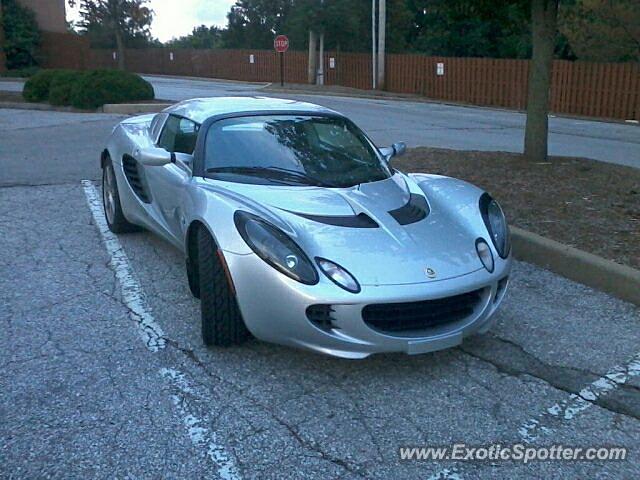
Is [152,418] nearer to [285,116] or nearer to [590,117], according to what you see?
[285,116]

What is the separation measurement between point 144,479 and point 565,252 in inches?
149

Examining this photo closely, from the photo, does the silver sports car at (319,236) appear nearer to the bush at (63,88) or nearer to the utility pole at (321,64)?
the bush at (63,88)

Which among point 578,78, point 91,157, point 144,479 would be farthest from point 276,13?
point 144,479

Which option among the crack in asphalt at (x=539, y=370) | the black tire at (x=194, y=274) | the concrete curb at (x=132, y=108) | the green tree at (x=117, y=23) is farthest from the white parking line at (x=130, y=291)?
the green tree at (x=117, y=23)

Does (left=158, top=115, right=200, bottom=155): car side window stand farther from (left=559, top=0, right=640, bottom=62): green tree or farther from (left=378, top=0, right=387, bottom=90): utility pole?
(left=378, top=0, right=387, bottom=90): utility pole

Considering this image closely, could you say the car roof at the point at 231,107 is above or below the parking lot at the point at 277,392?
above

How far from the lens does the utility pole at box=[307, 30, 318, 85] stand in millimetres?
36875

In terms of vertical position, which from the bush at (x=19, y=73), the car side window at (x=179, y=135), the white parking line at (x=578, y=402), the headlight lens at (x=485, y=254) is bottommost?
the white parking line at (x=578, y=402)

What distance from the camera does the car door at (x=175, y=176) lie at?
194 inches

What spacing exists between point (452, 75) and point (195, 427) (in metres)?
29.5

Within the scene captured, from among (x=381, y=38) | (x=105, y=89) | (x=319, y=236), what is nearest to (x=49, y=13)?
(x=381, y=38)

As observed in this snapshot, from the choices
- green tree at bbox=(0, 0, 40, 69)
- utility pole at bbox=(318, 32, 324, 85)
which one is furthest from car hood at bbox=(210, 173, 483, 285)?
green tree at bbox=(0, 0, 40, 69)

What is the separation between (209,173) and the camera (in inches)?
189

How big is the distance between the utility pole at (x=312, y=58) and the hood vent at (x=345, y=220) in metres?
33.6
